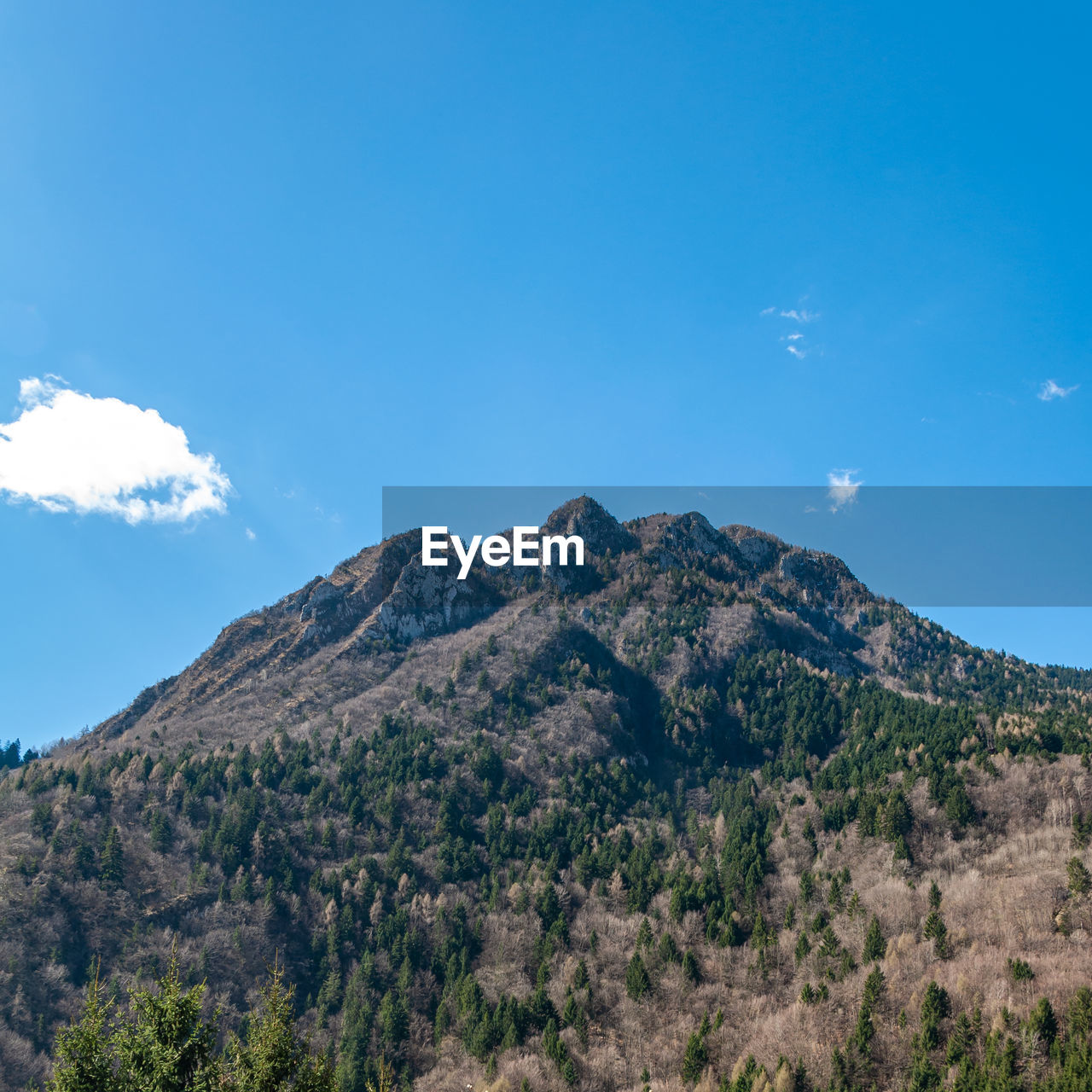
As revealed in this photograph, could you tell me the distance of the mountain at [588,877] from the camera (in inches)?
2495

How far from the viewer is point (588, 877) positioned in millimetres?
104625

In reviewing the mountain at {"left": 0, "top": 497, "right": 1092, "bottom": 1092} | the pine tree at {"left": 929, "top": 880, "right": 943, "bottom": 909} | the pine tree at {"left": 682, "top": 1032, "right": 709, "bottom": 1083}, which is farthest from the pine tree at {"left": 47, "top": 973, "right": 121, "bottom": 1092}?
the pine tree at {"left": 929, "top": 880, "right": 943, "bottom": 909}

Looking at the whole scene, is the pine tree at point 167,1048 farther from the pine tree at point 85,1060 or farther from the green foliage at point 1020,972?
the green foliage at point 1020,972

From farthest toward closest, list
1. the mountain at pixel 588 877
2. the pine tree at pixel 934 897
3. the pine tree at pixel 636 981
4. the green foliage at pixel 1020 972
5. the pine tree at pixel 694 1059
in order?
1. the pine tree at pixel 636 981
2. the pine tree at pixel 934 897
3. the mountain at pixel 588 877
4. the pine tree at pixel 694 1059
5. the green foliage at pixel 1020 972

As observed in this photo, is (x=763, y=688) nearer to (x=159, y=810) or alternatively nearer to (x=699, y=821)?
(x=699, y=821)

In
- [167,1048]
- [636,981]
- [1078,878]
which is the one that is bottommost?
[636,981]

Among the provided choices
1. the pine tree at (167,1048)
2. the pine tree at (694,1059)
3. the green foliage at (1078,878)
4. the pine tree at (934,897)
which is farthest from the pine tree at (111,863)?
the green foliage at (1078,878)

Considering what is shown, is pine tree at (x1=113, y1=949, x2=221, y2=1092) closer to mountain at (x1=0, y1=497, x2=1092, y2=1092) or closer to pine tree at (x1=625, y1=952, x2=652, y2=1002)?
mountain at (x1=0, y1=497, x2=1092, y2=1092)

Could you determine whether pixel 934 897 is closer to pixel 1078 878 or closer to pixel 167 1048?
pixel 1078 878

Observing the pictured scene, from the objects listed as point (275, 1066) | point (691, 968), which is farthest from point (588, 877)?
point (275, 1066)

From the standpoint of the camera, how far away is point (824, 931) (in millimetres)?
75562

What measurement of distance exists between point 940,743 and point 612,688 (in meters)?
73.3

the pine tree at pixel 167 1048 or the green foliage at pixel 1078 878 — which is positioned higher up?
the pine tree at pixel 167 1048

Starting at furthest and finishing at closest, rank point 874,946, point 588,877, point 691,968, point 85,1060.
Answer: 1. point 588,877
2. point 691,968
3. point 874,946
4. point 85,1060
